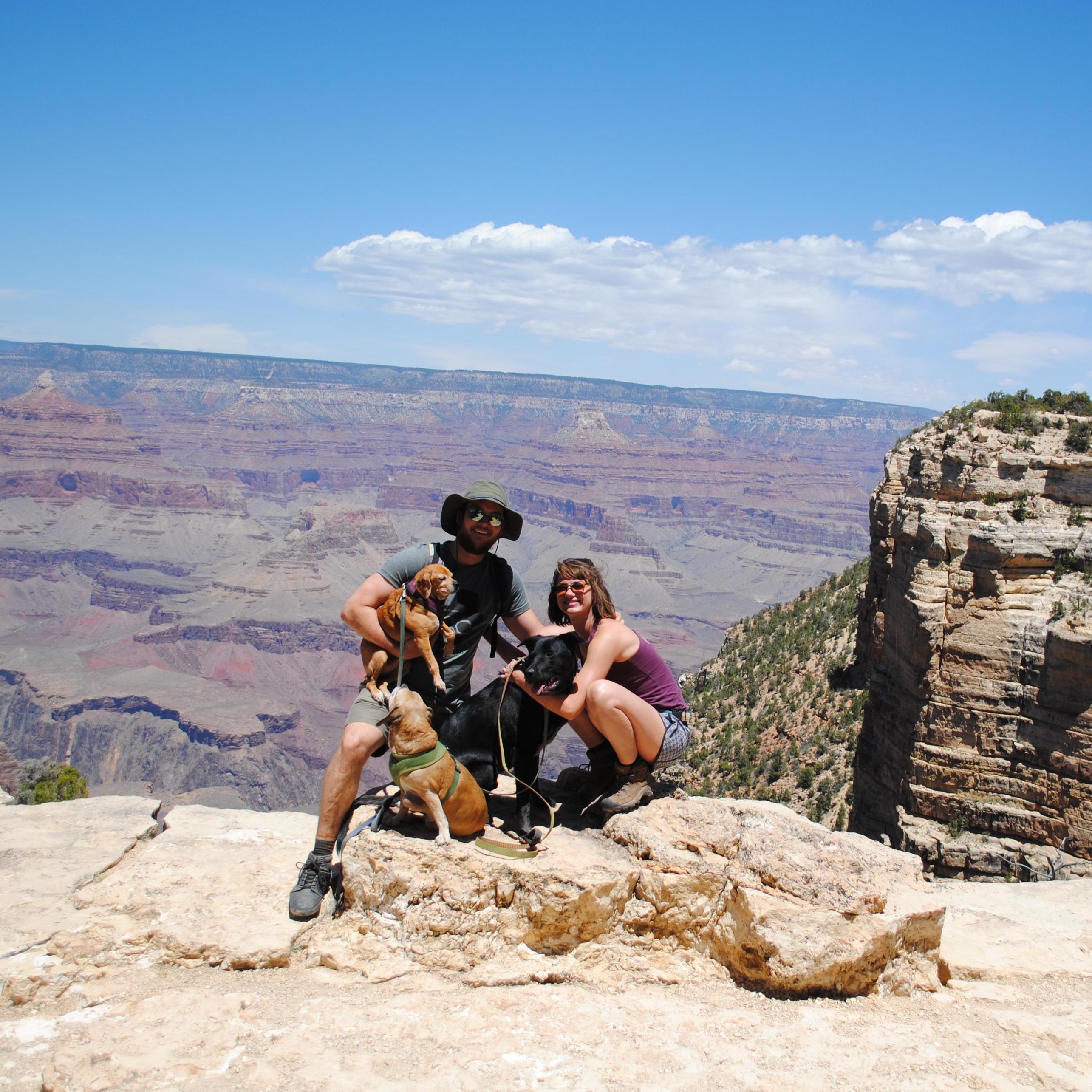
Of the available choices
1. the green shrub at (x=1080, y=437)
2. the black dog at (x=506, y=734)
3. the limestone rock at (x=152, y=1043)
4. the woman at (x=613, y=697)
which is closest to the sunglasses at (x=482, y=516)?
the woman at (x=613, y=697)

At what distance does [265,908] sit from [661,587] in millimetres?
189350

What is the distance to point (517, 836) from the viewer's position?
5547mm

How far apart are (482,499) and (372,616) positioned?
1.04 m

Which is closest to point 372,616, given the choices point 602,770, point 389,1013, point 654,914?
point 602,770

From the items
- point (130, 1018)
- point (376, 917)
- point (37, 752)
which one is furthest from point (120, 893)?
point (37, 752)

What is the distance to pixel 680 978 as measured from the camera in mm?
4961

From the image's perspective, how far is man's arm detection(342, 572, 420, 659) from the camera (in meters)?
5.66

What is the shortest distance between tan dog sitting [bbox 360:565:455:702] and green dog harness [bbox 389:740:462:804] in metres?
0.45

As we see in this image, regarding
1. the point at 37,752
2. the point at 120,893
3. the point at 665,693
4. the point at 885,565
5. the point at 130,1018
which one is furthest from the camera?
the point at 37,752

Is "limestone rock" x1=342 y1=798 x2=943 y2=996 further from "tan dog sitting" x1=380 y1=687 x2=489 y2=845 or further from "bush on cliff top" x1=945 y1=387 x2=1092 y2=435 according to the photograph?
"bush on cliff top" x1=945 y1=387 x2=1092 y2=435

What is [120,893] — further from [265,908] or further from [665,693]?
[665,693]

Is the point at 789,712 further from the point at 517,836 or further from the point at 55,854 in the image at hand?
the point at 55,854

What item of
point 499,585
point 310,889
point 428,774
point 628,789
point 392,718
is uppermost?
point 499,585

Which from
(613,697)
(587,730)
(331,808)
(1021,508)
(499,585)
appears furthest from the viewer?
(1021,508)
